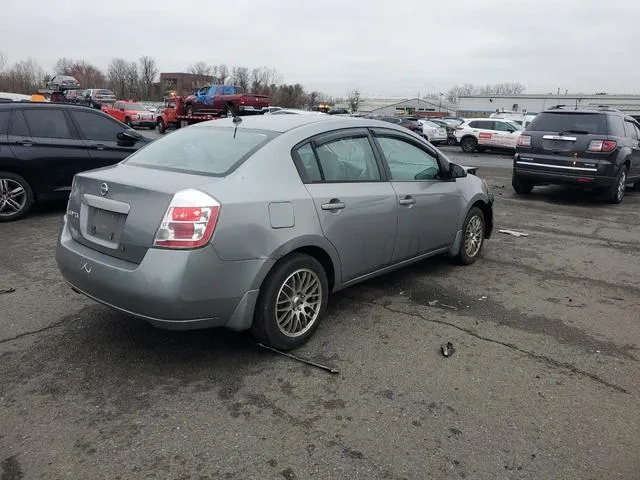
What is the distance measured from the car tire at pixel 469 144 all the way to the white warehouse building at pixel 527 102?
47998mm

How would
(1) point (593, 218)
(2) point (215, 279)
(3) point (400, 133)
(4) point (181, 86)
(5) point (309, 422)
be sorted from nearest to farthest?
1. (5) point (309, 422)
2. (2) point (215, 279)
3. (3) point (400, 133)
4. (1) point (593, 218)
5. (4) point (181, 86)

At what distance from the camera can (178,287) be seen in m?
3.09

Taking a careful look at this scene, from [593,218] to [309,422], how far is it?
7941mm

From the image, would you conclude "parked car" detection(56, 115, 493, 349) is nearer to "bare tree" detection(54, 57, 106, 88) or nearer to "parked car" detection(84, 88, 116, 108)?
"parked car" detection(84, 88, 116, 108)

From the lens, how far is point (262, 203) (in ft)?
11.1

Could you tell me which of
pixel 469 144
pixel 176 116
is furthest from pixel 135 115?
pixel 469 144

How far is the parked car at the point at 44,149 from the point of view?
7.35m

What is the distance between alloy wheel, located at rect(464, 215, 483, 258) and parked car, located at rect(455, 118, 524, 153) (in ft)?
65.7

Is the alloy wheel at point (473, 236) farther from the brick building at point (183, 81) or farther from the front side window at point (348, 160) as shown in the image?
the brick building at point (183, 81)

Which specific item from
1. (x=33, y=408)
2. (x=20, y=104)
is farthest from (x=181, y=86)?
(x=33, y=408)

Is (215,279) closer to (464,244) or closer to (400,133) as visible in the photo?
(400,133)

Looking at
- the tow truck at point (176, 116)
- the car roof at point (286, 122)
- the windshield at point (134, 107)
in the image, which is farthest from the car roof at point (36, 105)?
the windshield at point (134, 107)

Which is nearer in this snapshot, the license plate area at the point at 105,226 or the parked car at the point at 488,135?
the license plate area at the point at 105,226

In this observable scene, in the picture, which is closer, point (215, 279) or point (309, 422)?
point (309, 422)
